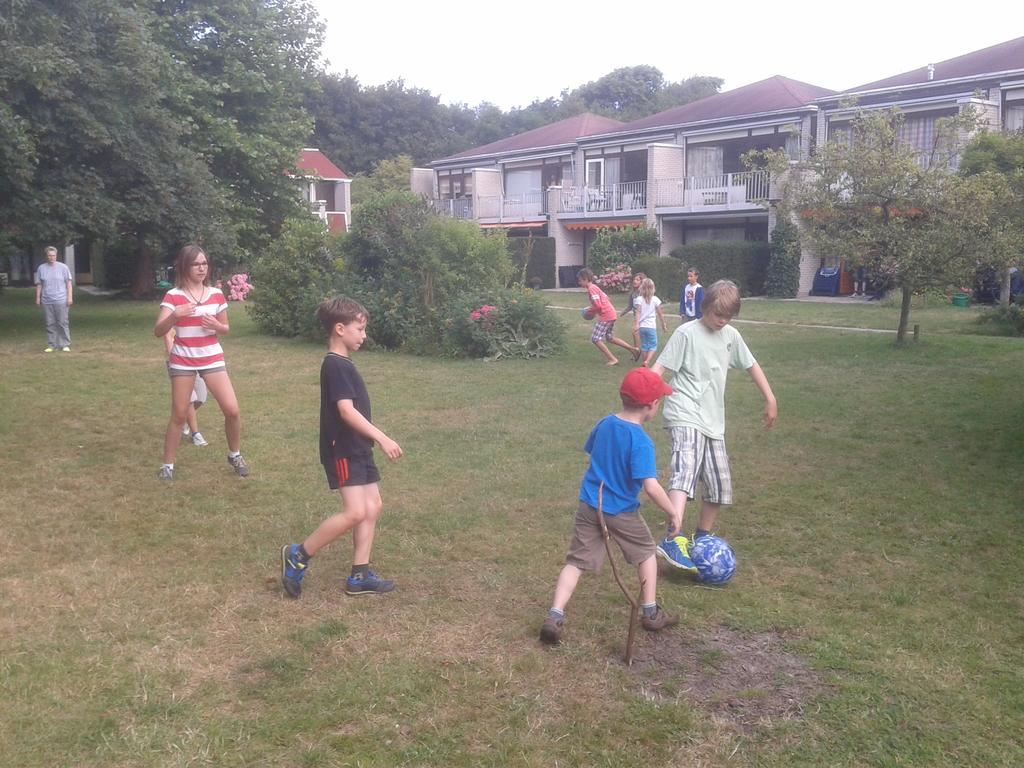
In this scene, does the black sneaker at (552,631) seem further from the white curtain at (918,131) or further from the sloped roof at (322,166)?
the sloped roof at (322,166)

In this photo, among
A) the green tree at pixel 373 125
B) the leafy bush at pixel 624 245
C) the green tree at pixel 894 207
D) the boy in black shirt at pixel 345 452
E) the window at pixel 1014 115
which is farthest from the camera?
the green tree at pixel 373 125

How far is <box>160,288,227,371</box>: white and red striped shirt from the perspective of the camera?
6996 mm

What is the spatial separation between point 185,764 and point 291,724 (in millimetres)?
406

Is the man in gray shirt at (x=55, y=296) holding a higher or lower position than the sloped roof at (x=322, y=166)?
lower

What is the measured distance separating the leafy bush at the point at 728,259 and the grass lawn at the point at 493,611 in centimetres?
2093

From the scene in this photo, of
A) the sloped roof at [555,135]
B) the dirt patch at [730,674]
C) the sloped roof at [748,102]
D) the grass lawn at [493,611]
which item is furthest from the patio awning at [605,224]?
the dirt patch at [730,674]

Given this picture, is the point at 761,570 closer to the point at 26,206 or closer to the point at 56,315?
the point at 56,315

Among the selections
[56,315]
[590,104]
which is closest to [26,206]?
[56,315]

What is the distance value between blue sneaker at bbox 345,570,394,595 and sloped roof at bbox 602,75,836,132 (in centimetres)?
2866

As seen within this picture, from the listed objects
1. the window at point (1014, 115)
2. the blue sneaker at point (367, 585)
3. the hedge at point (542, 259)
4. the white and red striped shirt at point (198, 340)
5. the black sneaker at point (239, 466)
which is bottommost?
the blue sneaker at point (367, 585)

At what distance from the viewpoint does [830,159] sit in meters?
14.0

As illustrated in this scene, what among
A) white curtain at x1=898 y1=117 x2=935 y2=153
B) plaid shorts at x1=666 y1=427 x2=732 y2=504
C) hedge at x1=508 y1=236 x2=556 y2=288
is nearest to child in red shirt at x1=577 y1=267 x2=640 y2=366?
plaid shorts at x1=666 y1=427 x2=732 y2=504

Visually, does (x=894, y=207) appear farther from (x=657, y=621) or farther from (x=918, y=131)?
(x=918, y=131)

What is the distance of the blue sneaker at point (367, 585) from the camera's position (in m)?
4.92
